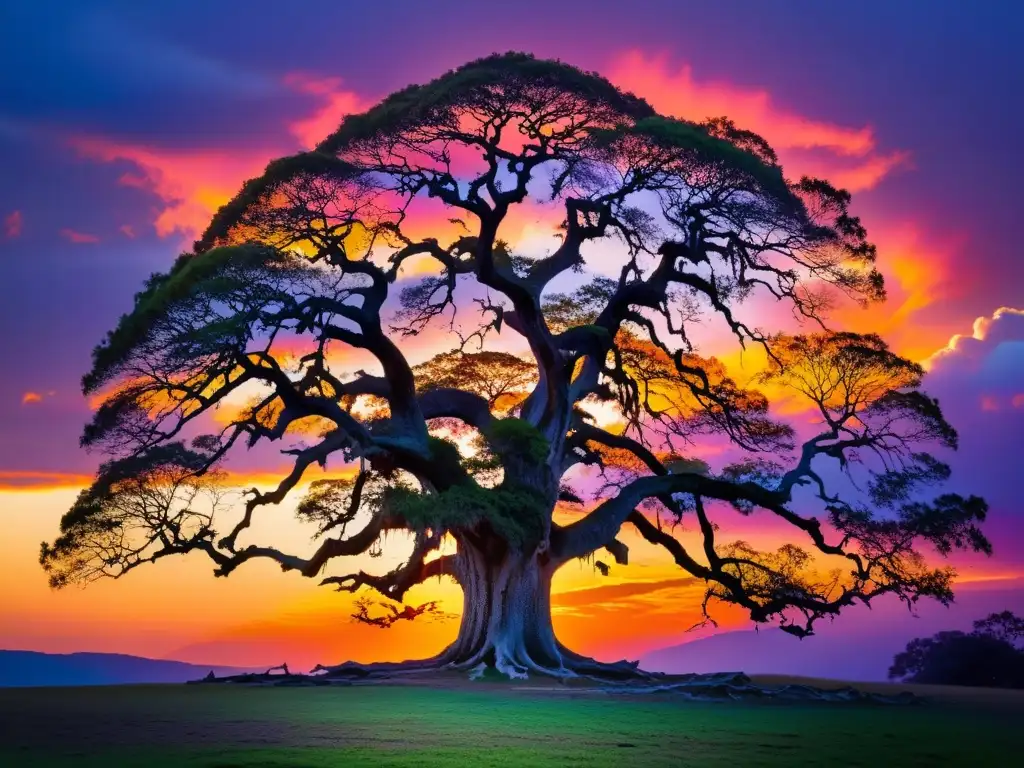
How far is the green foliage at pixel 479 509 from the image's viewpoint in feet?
71.9

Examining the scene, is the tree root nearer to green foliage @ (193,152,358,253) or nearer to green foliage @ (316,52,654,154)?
green foliage @ (193,152,358,253)

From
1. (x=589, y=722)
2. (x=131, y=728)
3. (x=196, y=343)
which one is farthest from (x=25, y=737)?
(x=196, y=343)

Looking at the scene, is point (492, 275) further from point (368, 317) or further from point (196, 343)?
point (196, 343)

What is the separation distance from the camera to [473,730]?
13273mm

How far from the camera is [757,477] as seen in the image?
2702 cm

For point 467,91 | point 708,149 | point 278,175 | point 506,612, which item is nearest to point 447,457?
point 506,612

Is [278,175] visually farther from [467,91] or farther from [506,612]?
[506,612]

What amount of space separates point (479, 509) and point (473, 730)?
9.50 metres

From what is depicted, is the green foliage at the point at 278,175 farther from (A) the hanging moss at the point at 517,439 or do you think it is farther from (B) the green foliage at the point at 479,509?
(B) the green foliage at the point at 479,509

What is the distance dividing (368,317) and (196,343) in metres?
4.76

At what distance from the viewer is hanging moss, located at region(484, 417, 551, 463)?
23.9 metres

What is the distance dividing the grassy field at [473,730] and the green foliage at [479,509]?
3519mm

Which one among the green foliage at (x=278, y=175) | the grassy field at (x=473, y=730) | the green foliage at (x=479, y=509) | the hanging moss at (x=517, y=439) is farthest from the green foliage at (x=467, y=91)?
the grassy field at (x=473, y=730)

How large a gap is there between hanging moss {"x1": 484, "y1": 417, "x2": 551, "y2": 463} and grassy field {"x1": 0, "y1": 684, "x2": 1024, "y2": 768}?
5.63 metres
